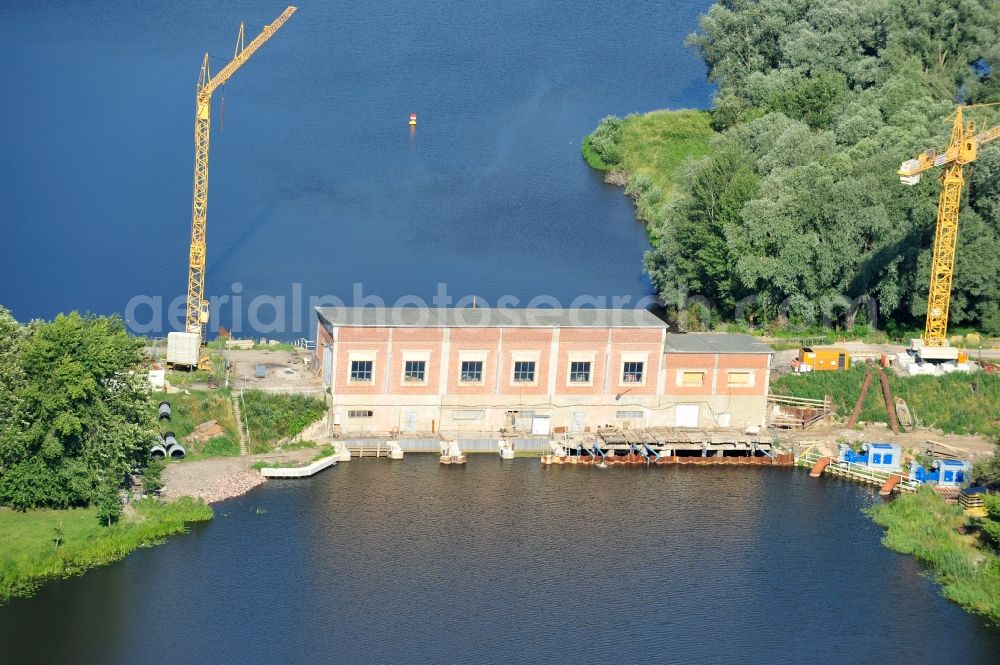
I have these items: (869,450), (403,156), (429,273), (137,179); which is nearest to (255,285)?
→ (429,273)

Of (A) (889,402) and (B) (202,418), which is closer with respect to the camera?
(B) (202,418)

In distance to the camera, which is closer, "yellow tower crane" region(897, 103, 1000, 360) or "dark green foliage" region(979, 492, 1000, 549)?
"dark green foliage" region(979, 492, 1000, 549)

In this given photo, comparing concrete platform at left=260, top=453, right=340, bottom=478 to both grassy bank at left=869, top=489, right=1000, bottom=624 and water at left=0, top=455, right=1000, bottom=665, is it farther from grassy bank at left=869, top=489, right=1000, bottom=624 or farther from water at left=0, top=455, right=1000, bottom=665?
grassy bank at left=869, top=489, right=1000, bottom=624

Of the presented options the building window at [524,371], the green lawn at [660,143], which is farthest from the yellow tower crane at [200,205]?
the green lawn at [660,143]

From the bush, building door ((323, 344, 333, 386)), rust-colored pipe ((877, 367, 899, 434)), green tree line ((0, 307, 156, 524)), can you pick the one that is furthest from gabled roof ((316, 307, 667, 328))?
the bush

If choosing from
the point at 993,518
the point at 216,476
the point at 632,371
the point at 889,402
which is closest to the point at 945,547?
the point at 993,518

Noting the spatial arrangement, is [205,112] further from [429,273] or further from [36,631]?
[36,631]

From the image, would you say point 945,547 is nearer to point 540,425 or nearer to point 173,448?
point 540,425
